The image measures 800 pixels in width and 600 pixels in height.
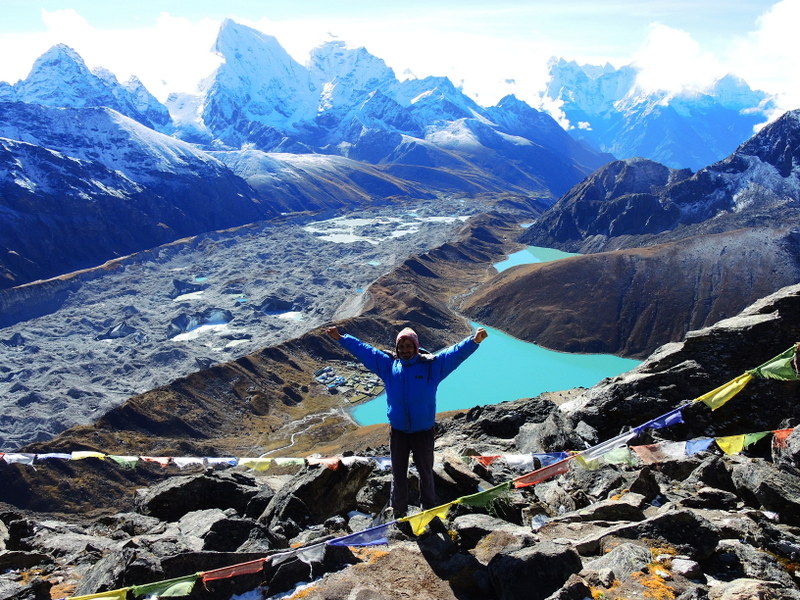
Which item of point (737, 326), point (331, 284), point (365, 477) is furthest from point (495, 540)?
point (331, 284)

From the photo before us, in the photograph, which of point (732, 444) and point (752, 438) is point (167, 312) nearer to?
point (732, 444)

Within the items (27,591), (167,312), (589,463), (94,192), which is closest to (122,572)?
(27,591)

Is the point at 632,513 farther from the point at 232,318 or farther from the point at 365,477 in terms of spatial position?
the point at 232,318

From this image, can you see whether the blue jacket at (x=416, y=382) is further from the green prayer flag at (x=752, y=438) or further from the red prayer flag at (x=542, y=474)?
the green prayer flag at (x=752, y=438)

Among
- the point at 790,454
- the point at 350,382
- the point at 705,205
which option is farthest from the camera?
the point at 705,205

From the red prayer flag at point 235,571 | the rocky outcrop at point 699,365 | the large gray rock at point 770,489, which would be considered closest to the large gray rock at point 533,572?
the red prayer flag at point 235,571
